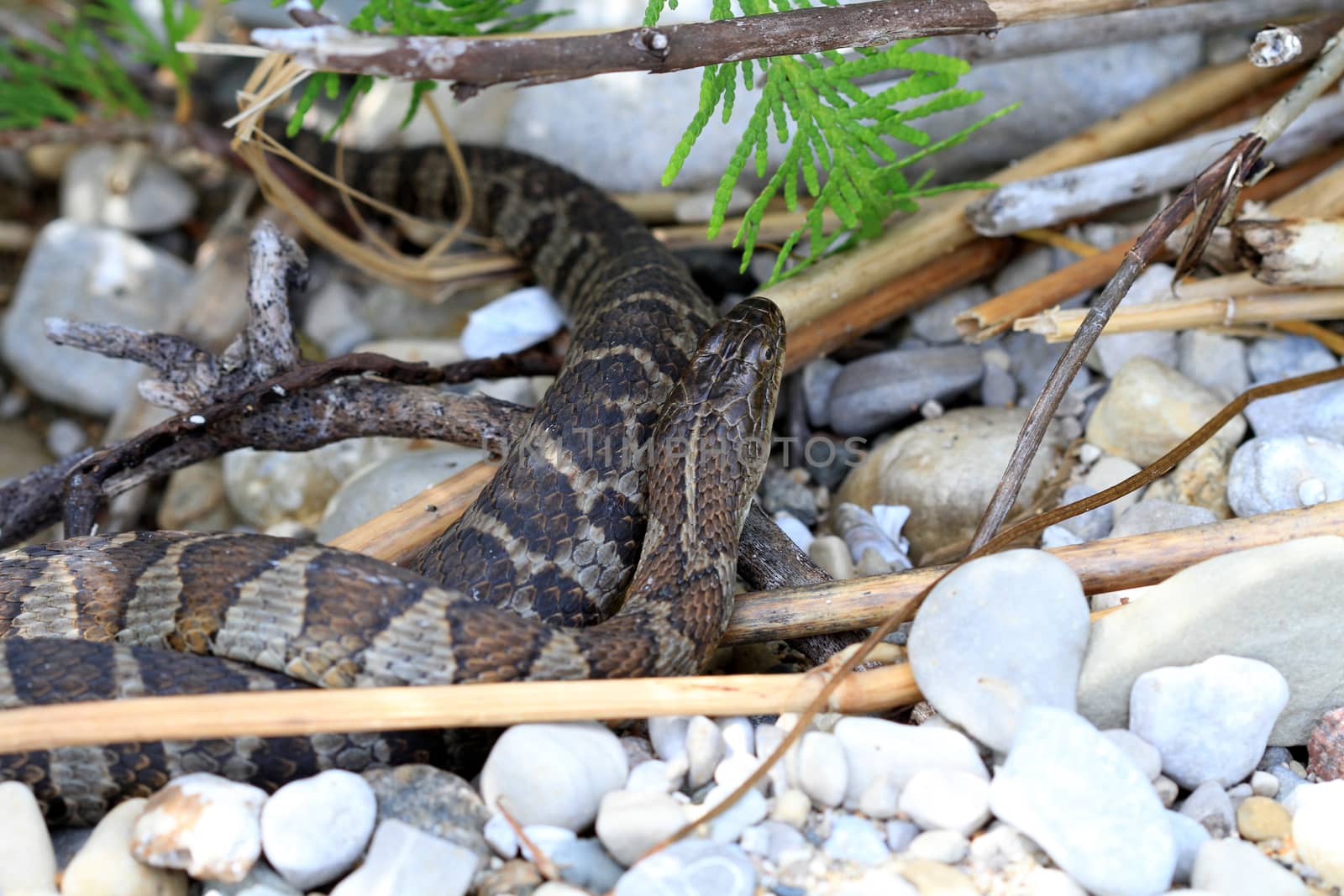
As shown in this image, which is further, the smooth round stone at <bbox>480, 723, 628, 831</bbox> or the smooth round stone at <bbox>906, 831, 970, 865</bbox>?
the smooth round stone at <bbox>480, 723, 628, 831</bbox>

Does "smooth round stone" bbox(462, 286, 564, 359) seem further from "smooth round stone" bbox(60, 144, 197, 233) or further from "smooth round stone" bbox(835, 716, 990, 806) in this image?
"smooth round stone" bbox(835, 716, 990, 806)

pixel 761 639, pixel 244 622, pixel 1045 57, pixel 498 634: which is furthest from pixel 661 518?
pixel 1045 57

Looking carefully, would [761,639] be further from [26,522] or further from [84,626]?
[26,522]

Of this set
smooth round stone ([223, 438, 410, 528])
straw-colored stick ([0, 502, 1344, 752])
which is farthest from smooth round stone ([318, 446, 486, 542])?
straw-colored stick ([0, 502, 1344, 752])

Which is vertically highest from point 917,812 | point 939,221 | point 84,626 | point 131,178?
point 131,178

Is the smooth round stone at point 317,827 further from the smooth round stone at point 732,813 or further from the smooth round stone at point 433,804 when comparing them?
the smooth round stone at point 732,813

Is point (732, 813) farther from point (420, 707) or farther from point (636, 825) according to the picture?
point (420, 707)

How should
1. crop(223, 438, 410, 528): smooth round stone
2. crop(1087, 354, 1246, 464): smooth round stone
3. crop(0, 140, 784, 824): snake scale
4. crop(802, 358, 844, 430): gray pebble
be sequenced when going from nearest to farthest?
crop(0, 140, 784, 824): snake scale → crop(1087, 354, 1246, 464): smooth round stone → crop(802, 358, 844, 430): gray pebble → crop(223, 438, 410, 528): smooth round stone

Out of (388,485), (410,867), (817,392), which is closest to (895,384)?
(817,392)
